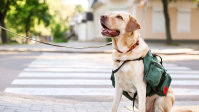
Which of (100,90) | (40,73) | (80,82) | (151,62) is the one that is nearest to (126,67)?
(151,62)

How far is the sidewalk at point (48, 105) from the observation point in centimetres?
365

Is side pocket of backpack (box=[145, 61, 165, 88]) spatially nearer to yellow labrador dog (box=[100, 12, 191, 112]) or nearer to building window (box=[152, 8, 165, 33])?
yellow labrador dog (box=[100, 12, 191, 112])

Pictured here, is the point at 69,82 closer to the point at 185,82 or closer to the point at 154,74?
the point at 185,82

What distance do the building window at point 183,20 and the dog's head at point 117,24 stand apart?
2340 centimetres

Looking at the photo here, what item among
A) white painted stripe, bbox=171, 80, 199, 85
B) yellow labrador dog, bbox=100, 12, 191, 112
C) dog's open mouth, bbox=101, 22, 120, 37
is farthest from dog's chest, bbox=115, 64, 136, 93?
white painted stripe, bbox=171, 80, 199, 85

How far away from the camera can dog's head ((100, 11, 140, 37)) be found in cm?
282

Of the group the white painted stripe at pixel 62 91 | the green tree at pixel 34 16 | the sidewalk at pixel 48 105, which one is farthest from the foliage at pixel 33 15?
the sidewalk at pixel 48 105

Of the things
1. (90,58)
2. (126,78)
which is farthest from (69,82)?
(90,58)

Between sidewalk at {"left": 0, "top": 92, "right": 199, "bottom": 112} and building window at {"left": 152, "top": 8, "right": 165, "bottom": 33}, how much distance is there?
20.4 m

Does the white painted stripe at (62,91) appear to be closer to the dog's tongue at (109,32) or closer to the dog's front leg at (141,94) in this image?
the dog's front leg at (141,94)

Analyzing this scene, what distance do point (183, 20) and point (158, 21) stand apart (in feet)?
9.60

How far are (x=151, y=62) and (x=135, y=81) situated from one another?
38cm

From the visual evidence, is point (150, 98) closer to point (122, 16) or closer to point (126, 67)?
point (126, 67)

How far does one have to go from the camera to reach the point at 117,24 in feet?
9.36
